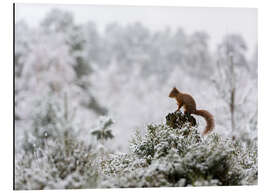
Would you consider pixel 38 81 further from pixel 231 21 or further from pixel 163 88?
pixel 231 21

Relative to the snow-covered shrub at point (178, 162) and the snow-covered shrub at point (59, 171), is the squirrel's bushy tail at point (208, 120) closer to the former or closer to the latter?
the snow-covered shrub at point (178, 162)

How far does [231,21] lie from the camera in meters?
5.86

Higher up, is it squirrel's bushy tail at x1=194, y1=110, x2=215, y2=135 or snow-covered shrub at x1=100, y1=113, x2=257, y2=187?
squirrel's bushy tail at x1=194, y1=110, x2=215, y2=135

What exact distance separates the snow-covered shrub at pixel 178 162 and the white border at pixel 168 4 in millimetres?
93

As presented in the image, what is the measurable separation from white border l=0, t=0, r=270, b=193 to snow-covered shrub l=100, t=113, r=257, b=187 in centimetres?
9

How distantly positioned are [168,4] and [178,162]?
6.31 ft

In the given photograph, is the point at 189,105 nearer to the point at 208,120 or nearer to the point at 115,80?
the point at 208,120

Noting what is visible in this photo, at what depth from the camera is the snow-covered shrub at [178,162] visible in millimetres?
3078

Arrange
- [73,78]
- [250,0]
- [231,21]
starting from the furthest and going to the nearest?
[73,78] < [231,21] < [250,0]

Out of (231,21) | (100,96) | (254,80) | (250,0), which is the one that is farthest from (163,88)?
(250,0)

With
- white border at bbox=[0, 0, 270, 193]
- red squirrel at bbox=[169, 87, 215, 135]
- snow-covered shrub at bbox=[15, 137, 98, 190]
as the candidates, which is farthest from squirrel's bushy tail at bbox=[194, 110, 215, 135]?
snow-covered shrub at bbox=[15, 137, 98, 190]

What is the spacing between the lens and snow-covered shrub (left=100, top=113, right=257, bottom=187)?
3.08 metres

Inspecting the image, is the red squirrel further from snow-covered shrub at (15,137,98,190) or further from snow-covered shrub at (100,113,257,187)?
snow-covered shrub at (15,137,98,190)
